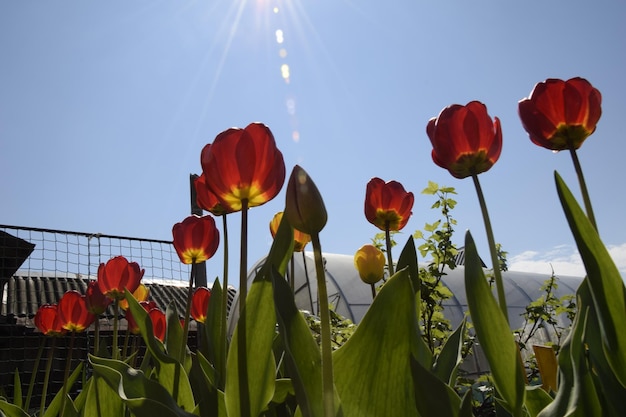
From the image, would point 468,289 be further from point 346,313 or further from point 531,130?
point 346,313

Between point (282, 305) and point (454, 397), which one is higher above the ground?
point (282, 305)

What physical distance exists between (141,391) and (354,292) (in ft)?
23.0

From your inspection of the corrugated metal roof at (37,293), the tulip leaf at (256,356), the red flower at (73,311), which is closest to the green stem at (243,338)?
the tulip leaf at (256,356)

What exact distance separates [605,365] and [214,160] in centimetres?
56

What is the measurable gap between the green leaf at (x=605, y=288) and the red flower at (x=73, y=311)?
1.27m

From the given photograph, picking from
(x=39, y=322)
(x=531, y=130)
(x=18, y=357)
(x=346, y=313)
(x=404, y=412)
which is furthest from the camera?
Result: (x=346, y=313)

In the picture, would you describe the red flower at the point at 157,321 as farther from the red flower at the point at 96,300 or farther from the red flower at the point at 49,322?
the red flower at the point at 49,322

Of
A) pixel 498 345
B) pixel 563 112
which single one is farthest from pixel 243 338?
pixel 563 112

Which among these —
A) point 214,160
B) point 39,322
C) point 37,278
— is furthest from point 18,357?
point 214,160

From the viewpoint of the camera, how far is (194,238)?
1018 mm

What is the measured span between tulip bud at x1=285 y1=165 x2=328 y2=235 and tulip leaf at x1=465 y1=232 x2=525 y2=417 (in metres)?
0.21

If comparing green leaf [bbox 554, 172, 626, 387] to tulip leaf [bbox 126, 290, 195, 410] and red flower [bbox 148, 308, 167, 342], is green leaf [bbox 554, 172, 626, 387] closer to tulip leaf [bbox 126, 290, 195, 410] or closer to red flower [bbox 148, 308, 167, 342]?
tulip leaf [bbox 126, 290, 195, 410]

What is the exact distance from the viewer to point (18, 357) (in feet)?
15.5

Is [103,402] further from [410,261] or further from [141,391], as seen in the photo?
[410,261]
